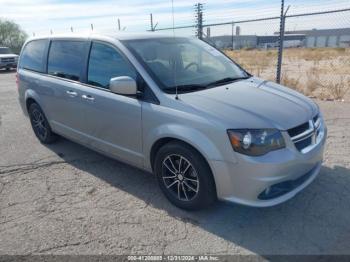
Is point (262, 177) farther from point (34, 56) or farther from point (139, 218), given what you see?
point (34, 56)

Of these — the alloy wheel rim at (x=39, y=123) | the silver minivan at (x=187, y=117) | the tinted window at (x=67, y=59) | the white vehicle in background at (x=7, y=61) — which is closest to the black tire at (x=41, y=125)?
the alloy wheel rim at (x=39, y=123)

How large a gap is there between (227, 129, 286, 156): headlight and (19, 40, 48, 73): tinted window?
11.5ft

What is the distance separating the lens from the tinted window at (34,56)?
16.5 ft

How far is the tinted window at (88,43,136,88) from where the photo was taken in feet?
11.8

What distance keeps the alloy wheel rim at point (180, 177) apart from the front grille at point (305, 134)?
3.18 feet

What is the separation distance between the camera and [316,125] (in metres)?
3.33

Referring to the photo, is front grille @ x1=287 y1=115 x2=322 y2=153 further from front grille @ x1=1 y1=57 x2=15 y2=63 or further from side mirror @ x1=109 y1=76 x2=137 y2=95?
front grille @ x1=1 y1=57 x2=15 y2=63

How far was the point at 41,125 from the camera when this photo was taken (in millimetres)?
5371

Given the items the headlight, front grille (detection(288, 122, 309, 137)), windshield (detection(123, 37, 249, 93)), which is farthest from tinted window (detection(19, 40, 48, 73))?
front grille (detection(288, 122, 309, 137))

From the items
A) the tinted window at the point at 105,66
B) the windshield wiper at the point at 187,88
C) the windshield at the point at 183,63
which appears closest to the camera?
the windshield wiper at the point at 187,88

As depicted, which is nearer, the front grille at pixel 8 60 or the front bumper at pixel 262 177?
the front bumper at pixel 262 177

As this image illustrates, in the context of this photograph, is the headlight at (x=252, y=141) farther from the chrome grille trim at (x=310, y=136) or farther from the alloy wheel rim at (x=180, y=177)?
the alloy wheel rim at (x=180, y=177)

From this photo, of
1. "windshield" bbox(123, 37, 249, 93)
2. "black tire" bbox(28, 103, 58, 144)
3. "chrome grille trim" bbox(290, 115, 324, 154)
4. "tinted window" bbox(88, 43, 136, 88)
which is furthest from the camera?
"black tire" bbox(28, 103, 58, 144)

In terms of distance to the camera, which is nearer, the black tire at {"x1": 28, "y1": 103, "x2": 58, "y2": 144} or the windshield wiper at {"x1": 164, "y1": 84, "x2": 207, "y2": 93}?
the windshield wiper at {"x1": 164, "y1": 84, "x2": 207, "y2": 93}
